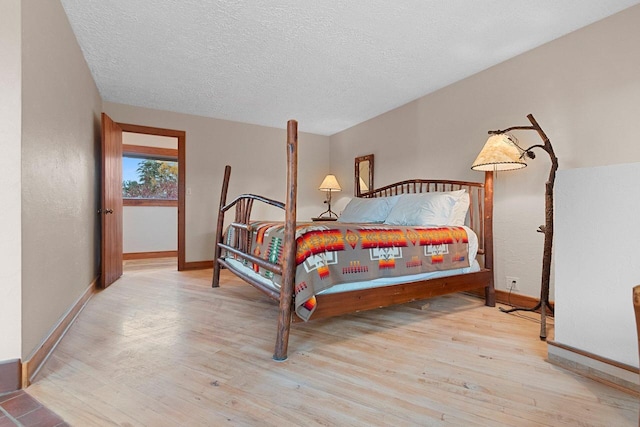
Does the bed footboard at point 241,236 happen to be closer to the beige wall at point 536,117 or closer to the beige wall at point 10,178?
the beige wall at point 10,178

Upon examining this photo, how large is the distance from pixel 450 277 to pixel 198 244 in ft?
11.9

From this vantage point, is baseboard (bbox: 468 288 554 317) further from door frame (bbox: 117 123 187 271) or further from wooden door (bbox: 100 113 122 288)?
wooden door (bbox: 100 113 122 288)

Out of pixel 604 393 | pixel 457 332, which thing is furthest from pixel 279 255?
pixel 604 393

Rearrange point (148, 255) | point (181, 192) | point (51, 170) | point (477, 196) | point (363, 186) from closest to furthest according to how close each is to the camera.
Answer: point (51, 170)
point (477, 196)
point (181, 192)
point (363, 186)
point (148, 255)

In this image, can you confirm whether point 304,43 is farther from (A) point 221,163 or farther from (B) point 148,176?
(B) point 148,176

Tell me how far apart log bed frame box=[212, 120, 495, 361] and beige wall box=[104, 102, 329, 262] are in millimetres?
1311

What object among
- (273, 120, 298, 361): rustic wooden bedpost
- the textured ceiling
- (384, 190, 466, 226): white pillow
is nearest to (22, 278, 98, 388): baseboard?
(273, 120, 298, 361): rustic wooden bedpost

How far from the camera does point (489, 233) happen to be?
2908 millimetres

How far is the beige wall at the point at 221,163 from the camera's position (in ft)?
14.9

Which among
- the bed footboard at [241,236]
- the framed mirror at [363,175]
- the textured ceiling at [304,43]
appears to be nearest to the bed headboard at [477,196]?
the framed mirror at [363,175]

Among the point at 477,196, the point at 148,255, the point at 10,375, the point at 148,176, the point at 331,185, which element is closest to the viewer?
the point at 10,375

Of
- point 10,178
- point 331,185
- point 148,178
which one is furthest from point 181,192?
point 10,178

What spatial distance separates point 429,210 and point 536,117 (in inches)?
47.8

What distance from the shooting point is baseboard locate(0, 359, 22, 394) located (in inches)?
55.4
